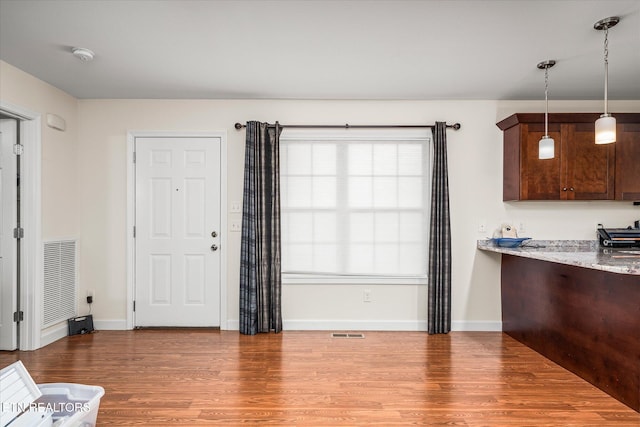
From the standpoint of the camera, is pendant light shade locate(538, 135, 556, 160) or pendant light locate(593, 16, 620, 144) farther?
pendant light shade locate(538, 135, 556, 160)

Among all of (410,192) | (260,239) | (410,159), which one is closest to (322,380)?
(260,239)

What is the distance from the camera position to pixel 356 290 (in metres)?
3.97

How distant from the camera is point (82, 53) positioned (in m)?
2.79

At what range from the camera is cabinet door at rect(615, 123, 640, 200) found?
3.58m

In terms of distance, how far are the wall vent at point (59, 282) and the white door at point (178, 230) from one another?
0.62 metres

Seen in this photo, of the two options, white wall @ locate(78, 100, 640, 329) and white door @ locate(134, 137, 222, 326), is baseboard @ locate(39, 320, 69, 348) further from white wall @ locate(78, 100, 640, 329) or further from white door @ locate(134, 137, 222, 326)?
white door @ locate(134, 137, 222, 326)

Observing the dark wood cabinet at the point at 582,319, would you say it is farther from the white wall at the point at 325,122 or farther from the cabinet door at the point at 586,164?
the cabinet door at the point at 586,164

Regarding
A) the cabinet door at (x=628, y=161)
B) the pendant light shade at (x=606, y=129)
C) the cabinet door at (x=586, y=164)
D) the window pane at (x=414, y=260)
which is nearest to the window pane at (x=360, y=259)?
the window pane at (x=414, y=260)

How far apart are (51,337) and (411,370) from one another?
336 cm

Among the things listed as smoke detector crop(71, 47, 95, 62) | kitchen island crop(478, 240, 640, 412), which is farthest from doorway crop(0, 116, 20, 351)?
kitchen island crop(478, 240, 640, 412)

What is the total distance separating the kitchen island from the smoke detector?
3.83 m

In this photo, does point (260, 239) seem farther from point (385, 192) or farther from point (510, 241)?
point (510, 241)

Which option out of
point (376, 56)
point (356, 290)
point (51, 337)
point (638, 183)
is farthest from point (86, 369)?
point (638, 183)

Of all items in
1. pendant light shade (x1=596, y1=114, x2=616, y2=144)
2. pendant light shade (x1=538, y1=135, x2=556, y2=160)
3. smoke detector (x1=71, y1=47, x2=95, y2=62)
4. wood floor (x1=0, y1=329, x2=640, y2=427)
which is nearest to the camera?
wood floor (x1=0, y1=329, x2=640, y2=427)
